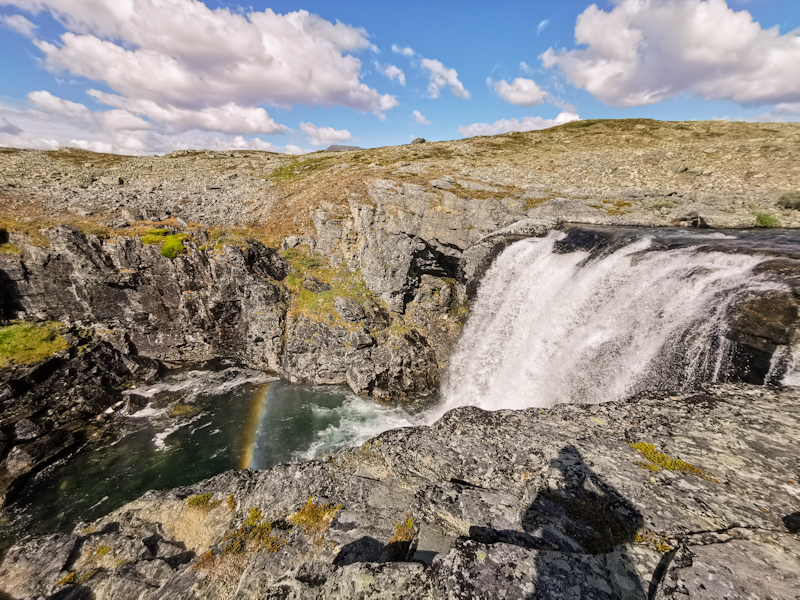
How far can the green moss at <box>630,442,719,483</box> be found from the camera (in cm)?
739

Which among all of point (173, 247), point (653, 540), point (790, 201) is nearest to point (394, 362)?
point (653, 540)

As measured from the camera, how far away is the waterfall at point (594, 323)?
12.8 meters

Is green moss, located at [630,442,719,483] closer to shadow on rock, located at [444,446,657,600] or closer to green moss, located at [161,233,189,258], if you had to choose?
shadow on rock, located at [444,446,657,600]

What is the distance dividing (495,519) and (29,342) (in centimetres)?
3097

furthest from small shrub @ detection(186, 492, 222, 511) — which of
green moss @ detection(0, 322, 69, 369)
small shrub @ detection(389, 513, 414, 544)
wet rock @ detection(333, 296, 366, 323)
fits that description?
green moss @ detection(0, 322, 69, 369)

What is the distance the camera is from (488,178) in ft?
118

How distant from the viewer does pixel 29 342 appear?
22.2 meters

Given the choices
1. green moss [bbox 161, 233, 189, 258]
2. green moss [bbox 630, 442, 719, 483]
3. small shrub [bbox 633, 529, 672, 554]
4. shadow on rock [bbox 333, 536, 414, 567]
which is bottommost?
shadow on rock [bbox 333, 536, 414, 567]

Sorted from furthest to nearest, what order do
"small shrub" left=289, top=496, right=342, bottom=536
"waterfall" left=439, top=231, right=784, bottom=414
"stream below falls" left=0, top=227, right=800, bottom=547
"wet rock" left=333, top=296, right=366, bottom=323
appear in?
1. "wet rock" left=333, top=296, right=366, bottom=323
2. "stream below falls" left=0, top=227, right=800, bottom=547
3. "waterfall" left=439, top=231, right=784, bottom=414
4. "small shrub" left=289, top=496, right=342, bottom=536

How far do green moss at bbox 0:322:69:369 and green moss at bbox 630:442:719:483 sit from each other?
32435mm

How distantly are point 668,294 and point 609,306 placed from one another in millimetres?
2392

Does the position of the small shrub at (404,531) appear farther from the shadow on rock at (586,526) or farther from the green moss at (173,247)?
the green moss at (173,247)

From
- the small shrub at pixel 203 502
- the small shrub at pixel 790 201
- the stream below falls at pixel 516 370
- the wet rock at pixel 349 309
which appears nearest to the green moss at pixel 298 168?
the wet rock at pixel 349 309

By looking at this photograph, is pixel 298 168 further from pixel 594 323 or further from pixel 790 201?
pixel 790 201
